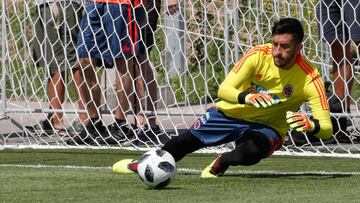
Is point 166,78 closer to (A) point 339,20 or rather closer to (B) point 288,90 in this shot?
(A) point 339,20

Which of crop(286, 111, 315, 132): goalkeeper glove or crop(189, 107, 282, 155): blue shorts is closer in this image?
crop(286, 111, 315, 132): goalkeeper glove

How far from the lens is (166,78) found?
1223cm

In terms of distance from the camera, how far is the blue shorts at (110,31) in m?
11.4

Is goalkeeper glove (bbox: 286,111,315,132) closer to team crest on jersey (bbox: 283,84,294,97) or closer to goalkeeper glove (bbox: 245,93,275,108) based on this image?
goalkeeper glove (bbox: 245,93,275,108)

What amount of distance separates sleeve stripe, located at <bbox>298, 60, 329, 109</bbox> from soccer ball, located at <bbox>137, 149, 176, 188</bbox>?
1.03 metres

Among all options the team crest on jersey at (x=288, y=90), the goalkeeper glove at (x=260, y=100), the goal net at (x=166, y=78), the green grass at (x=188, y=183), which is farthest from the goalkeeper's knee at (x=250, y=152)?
the goal net at (x=166, y=78)

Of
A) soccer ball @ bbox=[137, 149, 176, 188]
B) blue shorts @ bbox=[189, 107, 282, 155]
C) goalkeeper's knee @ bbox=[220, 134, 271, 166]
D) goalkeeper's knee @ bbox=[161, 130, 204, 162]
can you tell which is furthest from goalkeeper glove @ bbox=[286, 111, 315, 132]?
goalkeeper's knee @ bbox=[161, 130, 204, 162]

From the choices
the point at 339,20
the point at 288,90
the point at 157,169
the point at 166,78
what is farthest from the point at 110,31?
the point at 157,169

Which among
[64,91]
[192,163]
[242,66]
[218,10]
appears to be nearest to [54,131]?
[64,91]

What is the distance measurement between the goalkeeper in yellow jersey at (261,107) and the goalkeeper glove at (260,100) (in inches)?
2.7

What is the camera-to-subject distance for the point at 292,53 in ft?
27.3

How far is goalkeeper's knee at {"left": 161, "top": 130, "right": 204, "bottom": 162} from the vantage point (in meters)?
8.66

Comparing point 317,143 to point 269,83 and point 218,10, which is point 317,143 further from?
point 269,83

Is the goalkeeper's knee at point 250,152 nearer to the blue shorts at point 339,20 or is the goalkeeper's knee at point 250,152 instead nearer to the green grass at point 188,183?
the green grass at point 188,183
